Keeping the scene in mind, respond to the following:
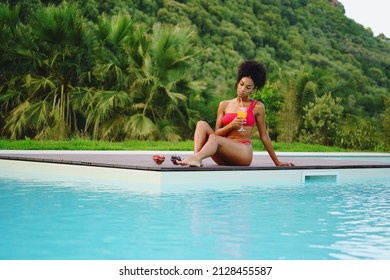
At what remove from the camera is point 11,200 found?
25.1 ft

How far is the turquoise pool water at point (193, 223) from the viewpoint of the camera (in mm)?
4754

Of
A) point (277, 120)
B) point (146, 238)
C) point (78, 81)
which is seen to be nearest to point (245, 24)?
point (277, 120)

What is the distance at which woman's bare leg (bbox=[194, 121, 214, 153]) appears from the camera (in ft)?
29.6

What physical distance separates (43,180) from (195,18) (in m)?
23.4

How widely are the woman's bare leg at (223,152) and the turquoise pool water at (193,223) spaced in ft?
1.57

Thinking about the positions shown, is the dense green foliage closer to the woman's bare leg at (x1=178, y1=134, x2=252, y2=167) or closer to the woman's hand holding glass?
the woman's bare leg at (x1=178, y1=134, x2=252, y2=167)

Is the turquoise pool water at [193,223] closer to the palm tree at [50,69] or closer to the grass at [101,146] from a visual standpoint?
the grass at [101,146]

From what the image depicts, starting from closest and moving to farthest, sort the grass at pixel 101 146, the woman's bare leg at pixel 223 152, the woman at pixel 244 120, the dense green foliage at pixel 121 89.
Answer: the woman's bare leg at pixel 223 152 < the woman at pixel 244 120 < the grass at pixel 101 146 < the dense green foliage at pixel 121 89

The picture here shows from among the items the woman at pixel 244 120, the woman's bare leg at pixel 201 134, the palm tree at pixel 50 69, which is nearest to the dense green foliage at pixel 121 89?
the palm tree at pixel 50 69

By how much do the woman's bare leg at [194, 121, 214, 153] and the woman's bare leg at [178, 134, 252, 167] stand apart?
0.25ft

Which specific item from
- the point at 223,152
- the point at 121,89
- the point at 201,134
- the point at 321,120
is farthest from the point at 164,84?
the point at 201,134

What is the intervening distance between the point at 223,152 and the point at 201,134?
562mm

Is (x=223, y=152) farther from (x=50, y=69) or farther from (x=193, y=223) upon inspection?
(x=50, y=69)

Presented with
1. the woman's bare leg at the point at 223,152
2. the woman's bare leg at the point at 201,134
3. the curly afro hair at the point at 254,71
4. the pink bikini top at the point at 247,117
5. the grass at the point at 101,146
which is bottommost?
the grass at the point at 101,146
